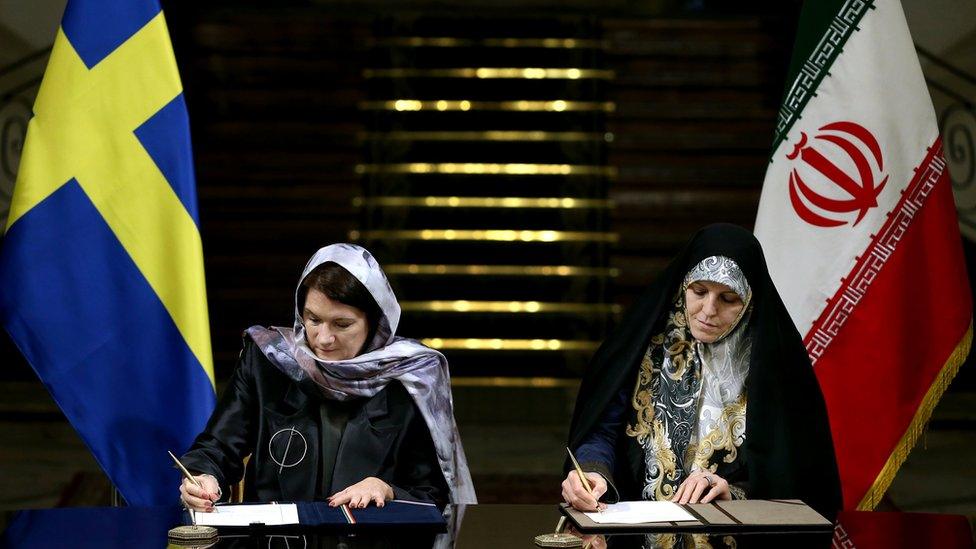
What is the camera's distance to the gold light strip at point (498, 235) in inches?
346

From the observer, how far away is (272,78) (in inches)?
382

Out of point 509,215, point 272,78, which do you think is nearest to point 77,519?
point 509,215

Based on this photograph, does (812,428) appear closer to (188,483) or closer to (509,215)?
(188,483)

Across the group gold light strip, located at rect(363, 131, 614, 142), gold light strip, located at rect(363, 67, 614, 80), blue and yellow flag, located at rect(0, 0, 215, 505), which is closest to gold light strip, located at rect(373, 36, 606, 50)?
gold light strip, located at rect(363, 67, 614, 80)

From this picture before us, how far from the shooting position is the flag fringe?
4520mm

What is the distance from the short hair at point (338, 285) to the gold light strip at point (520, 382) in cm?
482

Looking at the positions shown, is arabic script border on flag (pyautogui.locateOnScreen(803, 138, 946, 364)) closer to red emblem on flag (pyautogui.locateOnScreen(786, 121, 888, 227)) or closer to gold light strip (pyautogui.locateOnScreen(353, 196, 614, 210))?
red emblem on flag (pyautogui.locateOnScreen(786, 121, 888, 227))

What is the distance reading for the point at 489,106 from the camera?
9.53 metres

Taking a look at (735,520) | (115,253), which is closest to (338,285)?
(735,520)

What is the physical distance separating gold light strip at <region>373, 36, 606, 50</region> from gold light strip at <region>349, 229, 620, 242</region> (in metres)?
1.76

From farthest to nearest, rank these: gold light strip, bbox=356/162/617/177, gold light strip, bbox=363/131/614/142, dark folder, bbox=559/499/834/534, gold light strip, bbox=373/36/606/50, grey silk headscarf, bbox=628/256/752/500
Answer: gold light strip, bbox=373/36/606/50
gold light strip, bbox=363/131/614/142
gold light strip, bbox=356/162/617/177
grey silk headscarf, bbox=628/256/752/500
dark folder, bbox=559/499/834/534

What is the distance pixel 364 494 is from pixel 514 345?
538 centimetres

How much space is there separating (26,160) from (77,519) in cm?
167

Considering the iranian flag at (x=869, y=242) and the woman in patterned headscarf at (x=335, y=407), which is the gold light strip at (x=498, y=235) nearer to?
the iranian flag at (x=869, y=242)
